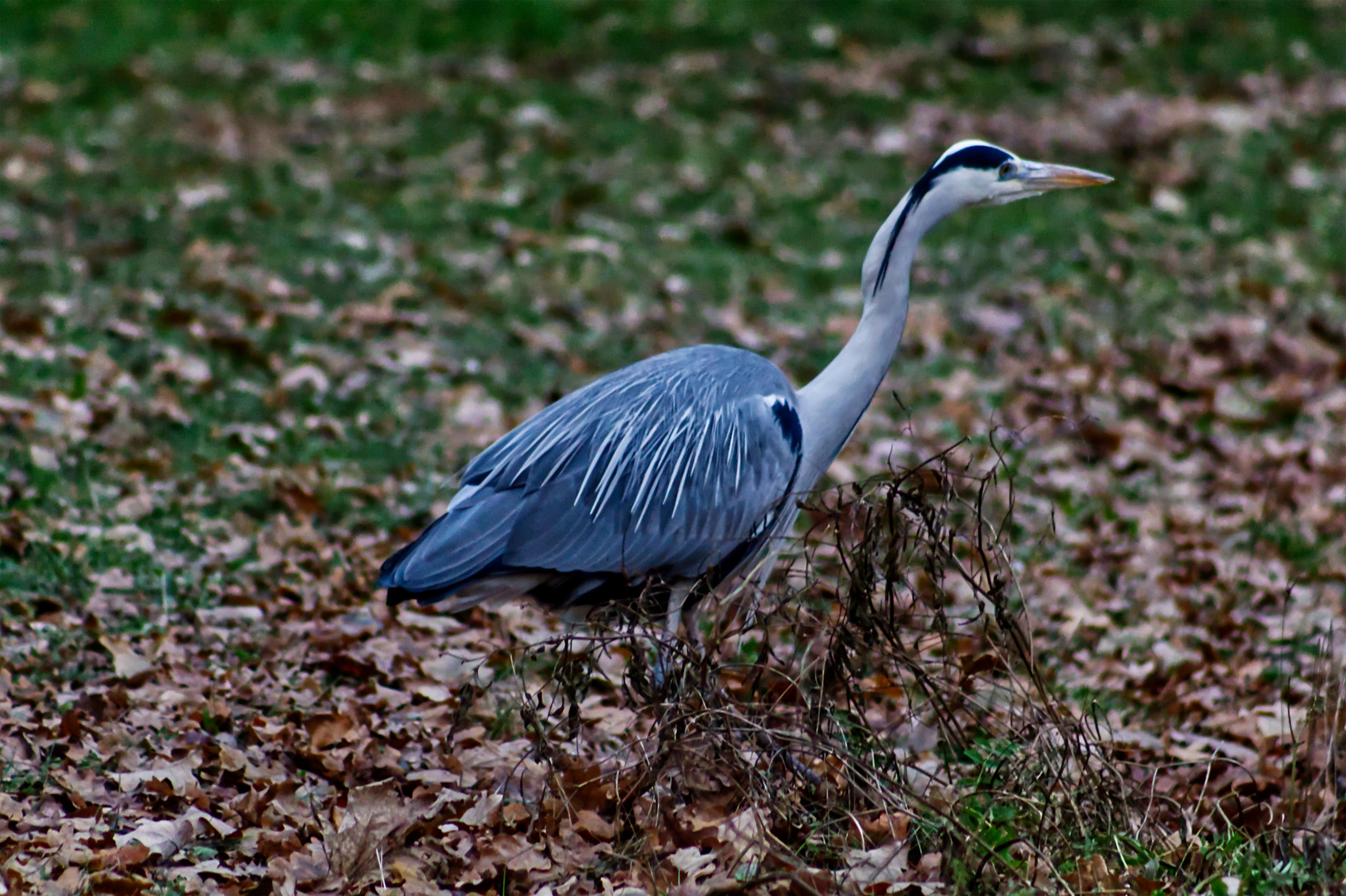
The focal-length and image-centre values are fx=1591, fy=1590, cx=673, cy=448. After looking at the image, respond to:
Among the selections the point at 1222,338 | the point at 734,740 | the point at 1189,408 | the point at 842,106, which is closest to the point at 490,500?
the point at 734,740

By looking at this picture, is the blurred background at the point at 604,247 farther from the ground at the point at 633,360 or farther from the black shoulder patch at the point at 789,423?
the black shoulder patch at the point at 789,423

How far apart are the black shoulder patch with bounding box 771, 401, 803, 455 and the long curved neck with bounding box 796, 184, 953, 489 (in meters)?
0.06

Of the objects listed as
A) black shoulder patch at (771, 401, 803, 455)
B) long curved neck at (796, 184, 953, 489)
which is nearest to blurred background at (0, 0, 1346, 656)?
long curved neck at (796, 184, 953, 489)

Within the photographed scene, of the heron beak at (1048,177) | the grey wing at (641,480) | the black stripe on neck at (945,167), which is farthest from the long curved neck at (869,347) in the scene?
the heron beak at (1048,177)

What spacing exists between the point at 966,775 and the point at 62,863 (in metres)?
2.29

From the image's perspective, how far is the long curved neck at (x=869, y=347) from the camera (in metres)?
5.09

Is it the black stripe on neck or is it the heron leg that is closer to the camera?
the heron leg

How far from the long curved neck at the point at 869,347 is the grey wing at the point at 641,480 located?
12 cm

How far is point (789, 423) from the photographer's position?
202 inches

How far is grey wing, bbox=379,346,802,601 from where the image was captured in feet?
15.9

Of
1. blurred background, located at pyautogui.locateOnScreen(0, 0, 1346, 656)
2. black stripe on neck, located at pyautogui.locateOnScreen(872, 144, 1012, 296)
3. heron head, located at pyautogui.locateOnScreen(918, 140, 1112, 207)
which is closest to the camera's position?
black stripe on neck, located at pyautogui.locateOnScreen(872, 144, 1012, 296)

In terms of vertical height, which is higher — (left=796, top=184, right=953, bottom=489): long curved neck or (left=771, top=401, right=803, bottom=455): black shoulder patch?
(left=796, top=184, right=953, bottom=489): long curved neck

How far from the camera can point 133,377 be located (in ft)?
24.5

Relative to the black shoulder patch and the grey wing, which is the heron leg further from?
the black shoulder patch
